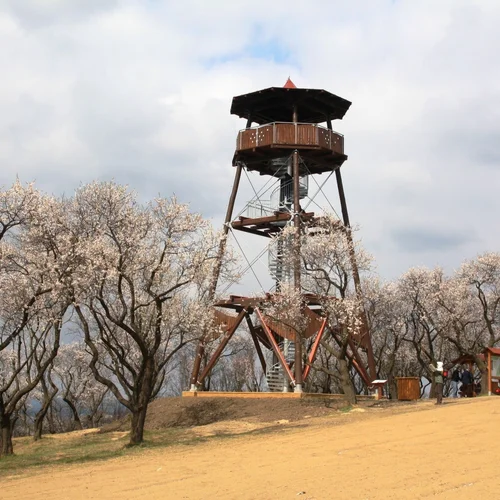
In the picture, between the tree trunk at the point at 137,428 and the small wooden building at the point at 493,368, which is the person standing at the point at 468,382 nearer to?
the small wooden building at the point at 493,368

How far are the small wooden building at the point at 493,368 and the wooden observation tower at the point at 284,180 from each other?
250 inches

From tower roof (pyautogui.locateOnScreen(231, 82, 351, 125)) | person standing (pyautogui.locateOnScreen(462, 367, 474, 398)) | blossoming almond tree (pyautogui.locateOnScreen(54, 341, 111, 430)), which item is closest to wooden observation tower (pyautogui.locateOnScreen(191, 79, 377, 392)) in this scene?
tower roof (pyautogui.locateOnScreen(231, 82, 351, 125))

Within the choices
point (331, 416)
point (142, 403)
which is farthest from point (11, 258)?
point (331, 416)

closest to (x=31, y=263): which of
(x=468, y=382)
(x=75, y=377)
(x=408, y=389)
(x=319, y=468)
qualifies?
(x=319, y=468)

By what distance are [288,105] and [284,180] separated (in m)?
4.21

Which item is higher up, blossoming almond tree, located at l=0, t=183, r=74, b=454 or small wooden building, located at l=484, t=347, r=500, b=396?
blossoming almond tree, located at l=0, t=183, r=74, b=454

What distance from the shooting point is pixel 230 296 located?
3512cm

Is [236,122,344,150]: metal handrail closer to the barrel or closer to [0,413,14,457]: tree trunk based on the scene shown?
the barrel

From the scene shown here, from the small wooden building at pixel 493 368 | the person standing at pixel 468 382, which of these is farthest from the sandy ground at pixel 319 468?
the person standing at pixel 468 382

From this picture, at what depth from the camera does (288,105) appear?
36.9m

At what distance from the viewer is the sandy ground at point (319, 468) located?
11.7 metres

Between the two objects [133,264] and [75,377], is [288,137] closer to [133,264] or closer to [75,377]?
[133,264]

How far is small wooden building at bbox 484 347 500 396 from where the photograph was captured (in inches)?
1225

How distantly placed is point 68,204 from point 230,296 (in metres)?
13.2
